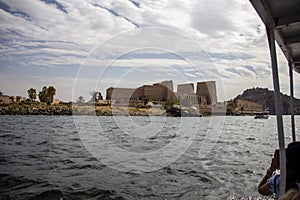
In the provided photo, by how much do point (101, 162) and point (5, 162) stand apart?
3.37 metres

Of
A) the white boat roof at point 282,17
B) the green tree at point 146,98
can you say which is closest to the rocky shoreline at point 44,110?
the green tree at point 146,98

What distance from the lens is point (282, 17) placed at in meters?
2.02

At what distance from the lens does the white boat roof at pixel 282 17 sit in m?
1.73

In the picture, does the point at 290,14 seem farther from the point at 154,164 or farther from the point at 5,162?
the point at 5,162

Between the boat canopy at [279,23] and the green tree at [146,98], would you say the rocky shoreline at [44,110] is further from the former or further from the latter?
the boat canopy at [279,23]

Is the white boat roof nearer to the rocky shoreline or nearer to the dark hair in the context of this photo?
the dark hair

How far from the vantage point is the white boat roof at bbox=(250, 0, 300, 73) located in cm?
173

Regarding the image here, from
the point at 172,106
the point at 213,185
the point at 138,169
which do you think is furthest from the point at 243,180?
the point at 172,106

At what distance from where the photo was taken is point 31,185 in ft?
21.0

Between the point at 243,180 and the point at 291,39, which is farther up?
the point at 291,39

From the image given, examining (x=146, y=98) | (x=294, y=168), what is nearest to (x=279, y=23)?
(x=294, y=168)

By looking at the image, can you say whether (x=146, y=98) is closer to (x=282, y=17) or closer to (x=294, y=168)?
(x=282, y=17)

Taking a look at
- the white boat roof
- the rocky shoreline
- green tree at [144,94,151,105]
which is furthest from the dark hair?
the rocky shoreline

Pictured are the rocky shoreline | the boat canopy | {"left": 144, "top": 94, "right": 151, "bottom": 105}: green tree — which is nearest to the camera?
the boat canopy
